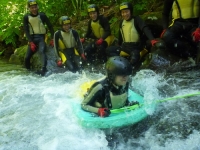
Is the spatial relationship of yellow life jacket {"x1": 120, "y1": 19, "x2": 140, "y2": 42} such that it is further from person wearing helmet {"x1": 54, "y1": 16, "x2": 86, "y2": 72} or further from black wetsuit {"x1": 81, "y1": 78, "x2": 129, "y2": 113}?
black wetsuit {"x1": 81, "y1": 78, "x2": 129, "y2": 113}

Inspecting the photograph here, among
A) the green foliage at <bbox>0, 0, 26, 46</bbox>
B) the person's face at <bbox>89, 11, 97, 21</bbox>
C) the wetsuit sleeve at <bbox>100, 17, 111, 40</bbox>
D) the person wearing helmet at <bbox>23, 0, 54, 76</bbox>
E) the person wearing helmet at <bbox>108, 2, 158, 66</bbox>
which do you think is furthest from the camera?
the green foliage at <bbox>0, 0, 26, 46</bbox>

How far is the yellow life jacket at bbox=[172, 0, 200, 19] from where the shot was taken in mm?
6297

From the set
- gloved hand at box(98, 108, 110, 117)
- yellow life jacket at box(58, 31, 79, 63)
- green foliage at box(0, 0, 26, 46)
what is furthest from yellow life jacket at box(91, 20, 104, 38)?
gloved hand at box(98, 108, 110, 117)

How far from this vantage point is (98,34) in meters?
8.31

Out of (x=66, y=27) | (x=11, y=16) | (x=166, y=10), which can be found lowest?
(x=66, y=27)

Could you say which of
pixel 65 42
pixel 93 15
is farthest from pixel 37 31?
pixel 93 15

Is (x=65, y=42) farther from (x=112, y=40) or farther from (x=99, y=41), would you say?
(x=112, y=40)

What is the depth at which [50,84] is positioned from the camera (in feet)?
23.1

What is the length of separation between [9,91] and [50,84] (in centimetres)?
102

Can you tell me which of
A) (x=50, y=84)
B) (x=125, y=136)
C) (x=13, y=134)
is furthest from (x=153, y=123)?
(x=50, y=84)

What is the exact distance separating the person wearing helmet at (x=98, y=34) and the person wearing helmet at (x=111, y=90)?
3.79 meters

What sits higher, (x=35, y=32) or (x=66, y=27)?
(x=66, y=27)

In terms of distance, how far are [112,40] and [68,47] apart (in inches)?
53.4

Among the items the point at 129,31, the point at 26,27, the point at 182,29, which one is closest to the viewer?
the point at 182,29
